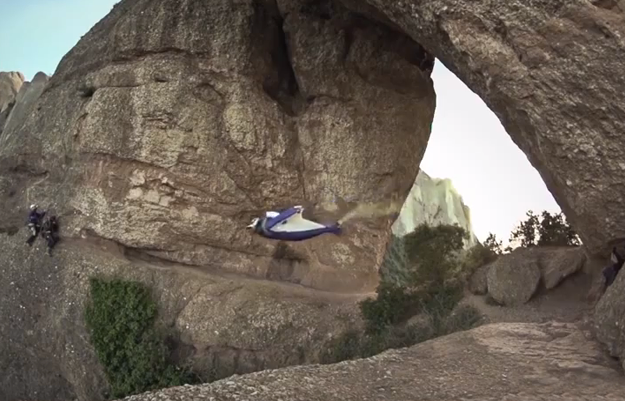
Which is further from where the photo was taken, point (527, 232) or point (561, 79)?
point (527, 232)

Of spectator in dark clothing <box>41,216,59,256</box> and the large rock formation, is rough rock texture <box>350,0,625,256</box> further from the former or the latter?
spectator in dark clothing <box>41,216,59,256</box>

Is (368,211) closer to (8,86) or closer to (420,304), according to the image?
(420,304)

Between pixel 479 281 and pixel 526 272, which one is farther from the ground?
pixel 526 272

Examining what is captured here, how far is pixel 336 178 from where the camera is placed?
19.1 metres

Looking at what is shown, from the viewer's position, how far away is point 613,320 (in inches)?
401

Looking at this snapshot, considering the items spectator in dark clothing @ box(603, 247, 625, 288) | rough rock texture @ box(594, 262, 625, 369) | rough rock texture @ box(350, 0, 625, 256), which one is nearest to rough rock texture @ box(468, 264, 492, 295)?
spectator in dark clothing @ box(603, 247, 625, 288)

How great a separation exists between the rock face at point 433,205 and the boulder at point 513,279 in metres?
29.6

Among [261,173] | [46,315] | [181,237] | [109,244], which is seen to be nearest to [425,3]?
[261,173]

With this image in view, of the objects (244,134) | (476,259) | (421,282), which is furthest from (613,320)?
(244,134)

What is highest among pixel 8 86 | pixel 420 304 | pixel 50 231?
pixel 8 86

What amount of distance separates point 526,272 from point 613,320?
5.34 m

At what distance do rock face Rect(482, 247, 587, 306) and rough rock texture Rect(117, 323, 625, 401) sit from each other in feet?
13.3

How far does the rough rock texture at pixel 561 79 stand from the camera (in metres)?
10.5

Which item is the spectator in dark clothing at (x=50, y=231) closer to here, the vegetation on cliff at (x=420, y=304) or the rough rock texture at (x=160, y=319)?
the rough rock texture at (x=160, y=319)
